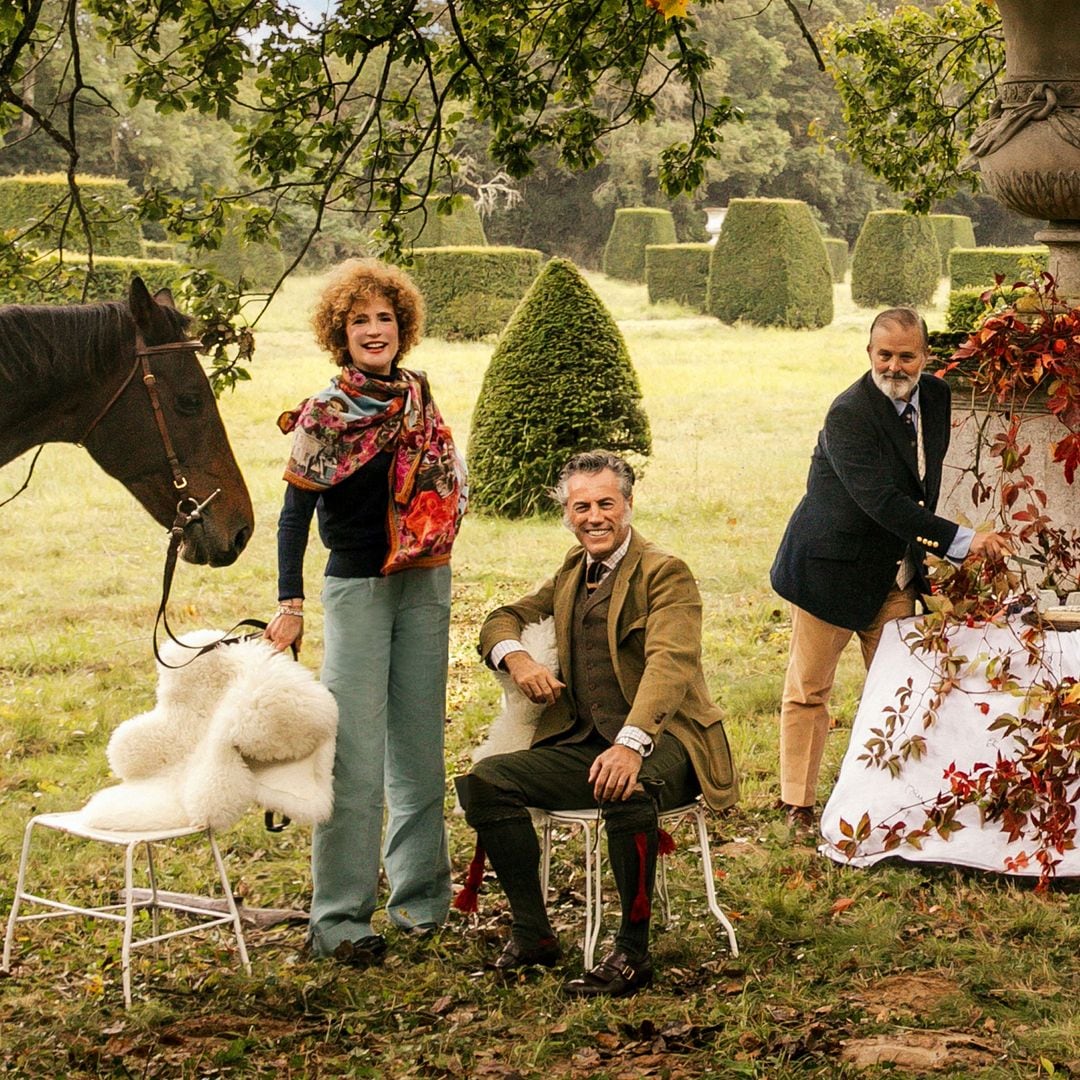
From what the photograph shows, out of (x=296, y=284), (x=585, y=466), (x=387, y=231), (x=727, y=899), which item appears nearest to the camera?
(x=585, y=466)

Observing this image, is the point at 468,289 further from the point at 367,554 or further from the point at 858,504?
the point at 367,554

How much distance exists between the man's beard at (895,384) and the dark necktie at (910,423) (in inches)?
2.1

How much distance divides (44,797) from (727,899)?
2.90m

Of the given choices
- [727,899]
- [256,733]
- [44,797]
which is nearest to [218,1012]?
[256,733]

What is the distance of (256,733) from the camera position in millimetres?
3979

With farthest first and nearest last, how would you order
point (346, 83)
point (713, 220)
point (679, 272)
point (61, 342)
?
point (713, 220) → point (679, 272) → point (346, 83) → point (61, 342)

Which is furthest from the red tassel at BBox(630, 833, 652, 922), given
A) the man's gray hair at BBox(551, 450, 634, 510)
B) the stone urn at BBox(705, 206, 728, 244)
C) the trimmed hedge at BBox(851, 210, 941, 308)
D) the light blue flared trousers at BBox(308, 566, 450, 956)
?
the stone urn at BBox(705, 206, 728, 244)

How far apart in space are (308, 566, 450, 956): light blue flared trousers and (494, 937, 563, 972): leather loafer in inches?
16.1

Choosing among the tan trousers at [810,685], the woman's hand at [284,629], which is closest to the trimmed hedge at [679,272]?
the tan trousers at [810,685]

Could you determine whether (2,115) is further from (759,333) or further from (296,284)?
(296,284)

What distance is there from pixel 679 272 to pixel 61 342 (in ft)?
82.1

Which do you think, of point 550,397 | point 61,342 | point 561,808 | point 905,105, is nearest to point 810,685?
point 561,808

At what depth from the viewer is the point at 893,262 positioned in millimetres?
28391

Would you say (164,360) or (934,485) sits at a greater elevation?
(164,360)
